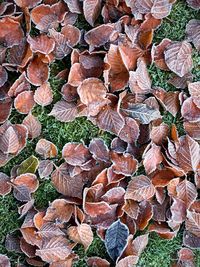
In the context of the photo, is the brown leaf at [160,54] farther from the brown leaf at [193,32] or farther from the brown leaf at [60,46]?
the brown leaf at [60,46]

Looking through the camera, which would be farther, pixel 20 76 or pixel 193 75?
pixel 193 75

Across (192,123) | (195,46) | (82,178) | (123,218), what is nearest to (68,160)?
(82,178)

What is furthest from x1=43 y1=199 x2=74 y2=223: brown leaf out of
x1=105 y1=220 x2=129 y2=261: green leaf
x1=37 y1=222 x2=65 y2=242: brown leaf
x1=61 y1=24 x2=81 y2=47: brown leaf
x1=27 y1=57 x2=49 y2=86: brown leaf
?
x1=61 y1=24 x2=81 y2=47: brown leaf

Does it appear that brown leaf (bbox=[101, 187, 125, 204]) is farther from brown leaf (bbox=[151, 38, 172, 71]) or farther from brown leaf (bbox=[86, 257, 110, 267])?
brown leaf (bbox=[151, 38, 172, 71])

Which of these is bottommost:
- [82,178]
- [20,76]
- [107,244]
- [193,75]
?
[107,244]

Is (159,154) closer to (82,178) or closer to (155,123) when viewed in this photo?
(155,123)

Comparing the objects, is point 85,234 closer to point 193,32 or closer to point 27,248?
point 27,248
